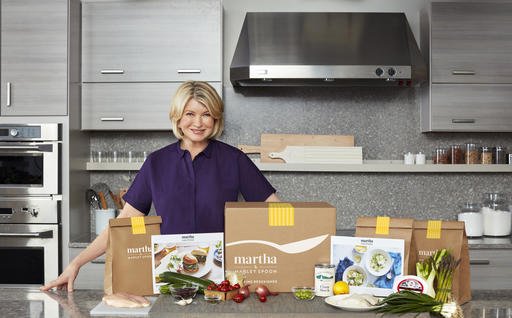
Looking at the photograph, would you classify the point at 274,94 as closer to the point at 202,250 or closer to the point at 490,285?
the point at 490,285

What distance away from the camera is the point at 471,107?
350 cm

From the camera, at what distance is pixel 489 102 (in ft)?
11.5

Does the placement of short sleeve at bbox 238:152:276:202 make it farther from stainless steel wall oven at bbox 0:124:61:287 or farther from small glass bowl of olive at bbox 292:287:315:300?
stainless steel wall oven at bbox 0:124:61:287

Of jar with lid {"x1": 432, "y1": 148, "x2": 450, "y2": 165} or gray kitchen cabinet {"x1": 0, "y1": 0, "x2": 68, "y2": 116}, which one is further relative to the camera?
jar with lid {"x1": 432, "y1": 148, "x2": 450, "y2": 165}

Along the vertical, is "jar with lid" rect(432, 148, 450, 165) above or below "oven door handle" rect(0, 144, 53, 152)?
below

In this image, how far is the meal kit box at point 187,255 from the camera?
5.45 ft

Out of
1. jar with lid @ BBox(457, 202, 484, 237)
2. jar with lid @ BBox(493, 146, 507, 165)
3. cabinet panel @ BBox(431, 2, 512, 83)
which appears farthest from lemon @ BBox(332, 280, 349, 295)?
jar with lid @ BBox(493, 146, 507, 165)

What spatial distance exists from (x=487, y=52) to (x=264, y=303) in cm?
260

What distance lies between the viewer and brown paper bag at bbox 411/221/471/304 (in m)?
1.66

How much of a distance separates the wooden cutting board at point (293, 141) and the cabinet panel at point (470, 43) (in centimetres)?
68

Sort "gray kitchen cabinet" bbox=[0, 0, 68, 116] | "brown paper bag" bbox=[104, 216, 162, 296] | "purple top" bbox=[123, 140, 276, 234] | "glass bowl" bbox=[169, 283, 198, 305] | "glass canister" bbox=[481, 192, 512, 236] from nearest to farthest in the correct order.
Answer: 1. "glass bowl" bbox=[169, 283, 198, 305]
2. "brown paper bag" bbox=[104, 216, 162, 296]
3. "purple top" bbox=[123, 140, 276, 234]
4. "gray kitchen cabinet" bbox=[0, 0, 68, 116]
5. "glass canister" bbox=[481, 192, 512, 236]

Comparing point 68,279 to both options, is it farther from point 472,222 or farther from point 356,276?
point 472,222

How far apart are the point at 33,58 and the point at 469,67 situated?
2.61m

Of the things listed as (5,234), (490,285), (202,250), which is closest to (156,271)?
(202,250)
